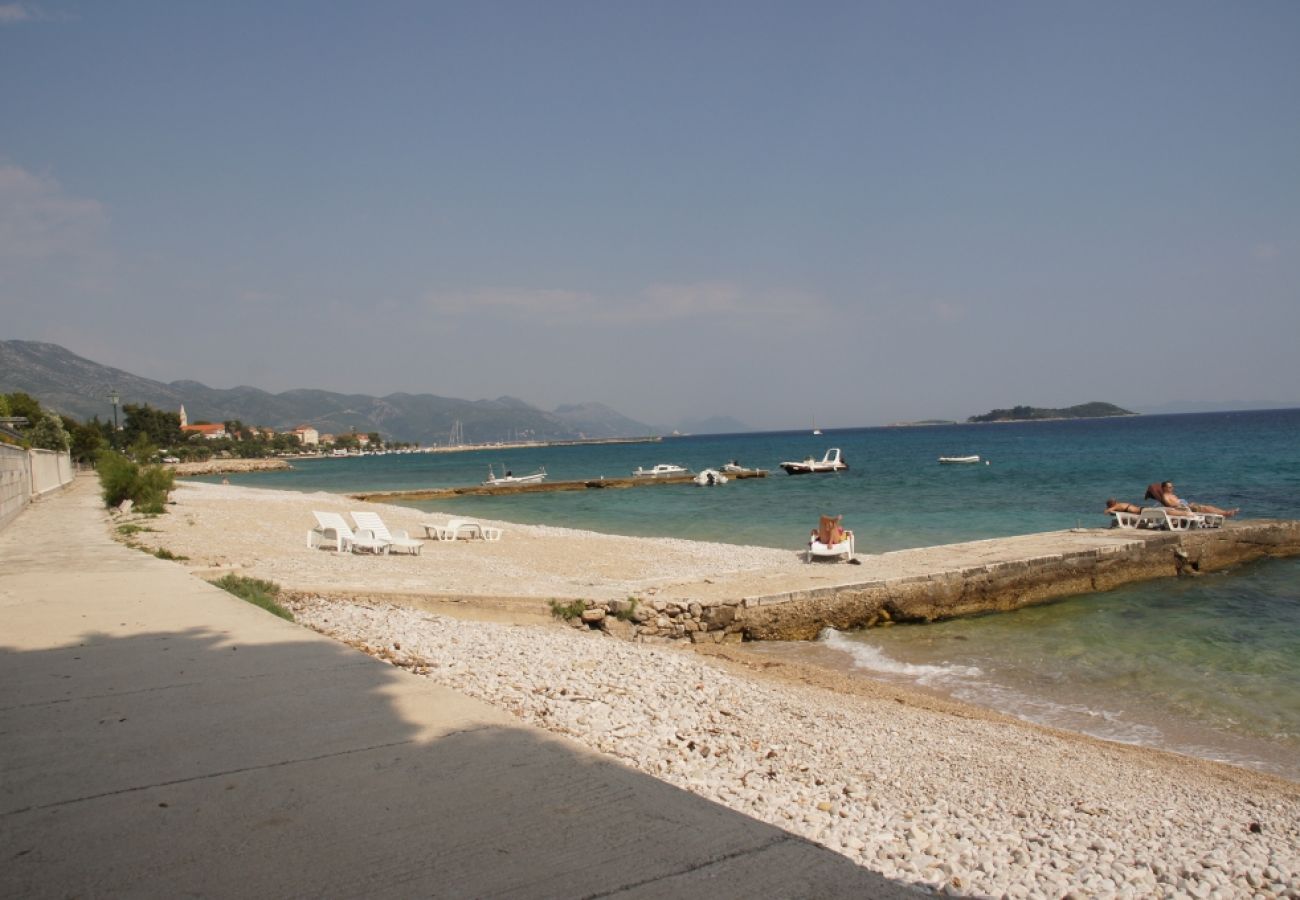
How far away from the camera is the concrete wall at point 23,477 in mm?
17688

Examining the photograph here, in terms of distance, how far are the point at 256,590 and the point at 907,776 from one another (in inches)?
297

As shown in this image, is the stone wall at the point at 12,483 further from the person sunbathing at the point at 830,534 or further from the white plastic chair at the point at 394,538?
the person sunbathing at the point at 830,534

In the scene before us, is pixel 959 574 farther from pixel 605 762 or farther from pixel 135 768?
pixel 135 768

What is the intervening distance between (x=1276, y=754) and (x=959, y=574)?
6718 millimetres

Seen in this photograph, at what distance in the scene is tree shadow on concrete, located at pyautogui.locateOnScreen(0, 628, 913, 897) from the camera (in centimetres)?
261

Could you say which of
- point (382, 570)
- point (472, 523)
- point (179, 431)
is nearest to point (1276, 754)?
point (382, 570)

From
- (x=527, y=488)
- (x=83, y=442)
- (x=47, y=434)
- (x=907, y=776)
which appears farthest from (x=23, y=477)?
(x=83, y=442)

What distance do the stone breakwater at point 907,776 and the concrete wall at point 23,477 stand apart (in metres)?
13.9

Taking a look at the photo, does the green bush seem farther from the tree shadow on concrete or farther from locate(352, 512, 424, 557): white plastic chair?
the tree shadow on concrete

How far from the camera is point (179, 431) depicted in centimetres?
11488

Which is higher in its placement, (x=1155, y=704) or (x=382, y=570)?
(x=382, y=570)

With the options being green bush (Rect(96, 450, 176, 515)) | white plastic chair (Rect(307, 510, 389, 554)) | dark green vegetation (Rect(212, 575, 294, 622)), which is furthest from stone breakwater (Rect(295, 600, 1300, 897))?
green bush (Rect(96, 450, 176, 515))

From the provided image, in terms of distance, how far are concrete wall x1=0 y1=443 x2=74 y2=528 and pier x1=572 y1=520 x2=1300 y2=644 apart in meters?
15.0

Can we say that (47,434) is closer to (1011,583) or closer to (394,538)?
(394,538)
